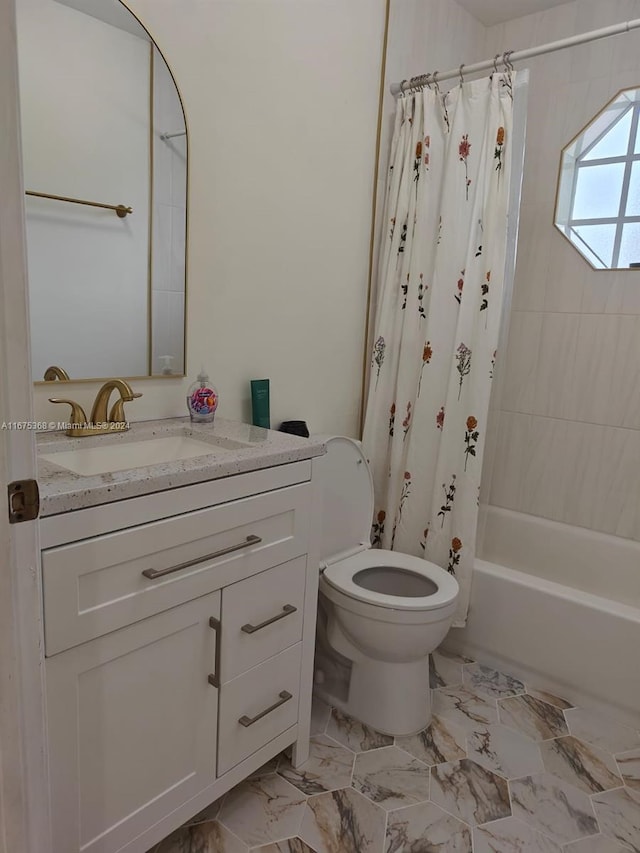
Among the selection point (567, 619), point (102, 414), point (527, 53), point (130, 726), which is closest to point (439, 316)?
point (527, 53)

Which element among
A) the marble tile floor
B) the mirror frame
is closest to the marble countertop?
the mirror frame

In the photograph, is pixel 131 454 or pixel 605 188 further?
pixel 605 188

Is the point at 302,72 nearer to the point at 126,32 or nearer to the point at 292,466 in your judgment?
the point at 126,32

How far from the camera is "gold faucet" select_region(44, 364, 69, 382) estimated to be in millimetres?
1412

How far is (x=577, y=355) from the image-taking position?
2.52 metres

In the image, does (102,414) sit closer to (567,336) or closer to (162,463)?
(162,463)

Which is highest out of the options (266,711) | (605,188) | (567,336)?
(605,188)

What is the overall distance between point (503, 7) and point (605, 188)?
0.87 metres

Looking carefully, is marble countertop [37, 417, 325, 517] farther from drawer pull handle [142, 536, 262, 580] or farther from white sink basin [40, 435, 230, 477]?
drawer pull handle [142, 536, 262, 580]

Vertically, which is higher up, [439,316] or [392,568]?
[439,316]

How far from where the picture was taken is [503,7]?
2.46 meters

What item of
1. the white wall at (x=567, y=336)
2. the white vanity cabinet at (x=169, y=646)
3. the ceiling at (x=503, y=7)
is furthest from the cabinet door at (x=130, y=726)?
the ceiling at (x=503, y=7)

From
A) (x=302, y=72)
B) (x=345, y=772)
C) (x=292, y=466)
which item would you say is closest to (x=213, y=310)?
(x=292, y=466)

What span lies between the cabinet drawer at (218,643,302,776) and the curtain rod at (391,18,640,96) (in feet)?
6.35
